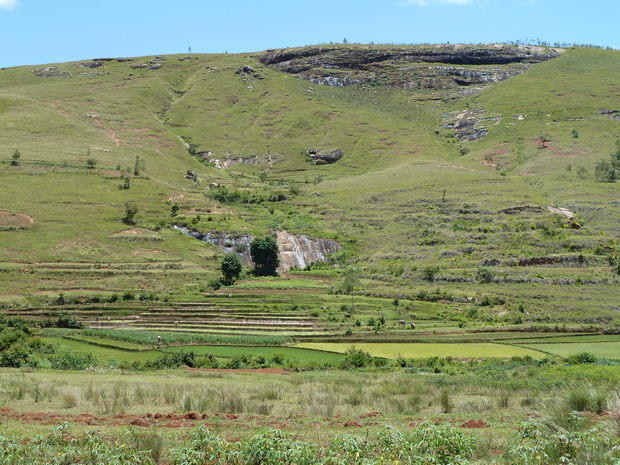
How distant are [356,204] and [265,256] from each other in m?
39.8

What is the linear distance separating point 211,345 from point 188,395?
33.9 meters

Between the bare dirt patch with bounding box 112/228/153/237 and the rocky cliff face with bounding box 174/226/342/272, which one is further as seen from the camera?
the rocky cliff face with bounding box 174/226/342/272

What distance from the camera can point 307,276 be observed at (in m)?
92.8

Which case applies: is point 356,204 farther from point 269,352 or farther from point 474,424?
point 474,424

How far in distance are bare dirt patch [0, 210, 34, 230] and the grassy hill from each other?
0.37 m

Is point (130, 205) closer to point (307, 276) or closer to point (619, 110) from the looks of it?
point (307, 276)

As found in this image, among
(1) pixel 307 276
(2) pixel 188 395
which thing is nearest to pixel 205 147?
(1) pixel 307 276

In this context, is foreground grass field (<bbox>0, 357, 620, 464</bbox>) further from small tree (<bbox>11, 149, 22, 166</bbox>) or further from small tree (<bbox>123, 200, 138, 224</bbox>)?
small tree (<bbox>11, 149, 22, 166</bbox>)

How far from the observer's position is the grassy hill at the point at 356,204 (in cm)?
7494

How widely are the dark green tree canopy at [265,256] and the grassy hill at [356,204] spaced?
25.0ft

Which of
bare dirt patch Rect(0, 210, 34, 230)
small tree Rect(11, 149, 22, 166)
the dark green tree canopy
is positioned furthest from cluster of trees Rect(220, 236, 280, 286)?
small tree Rect(11, 149, 22, 166)

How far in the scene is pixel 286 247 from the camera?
347 feet

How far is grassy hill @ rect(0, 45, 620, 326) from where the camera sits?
74.9 meters

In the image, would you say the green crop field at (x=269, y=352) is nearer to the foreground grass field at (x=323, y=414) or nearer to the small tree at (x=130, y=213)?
the foreground grass field at (x=323, y=414)
